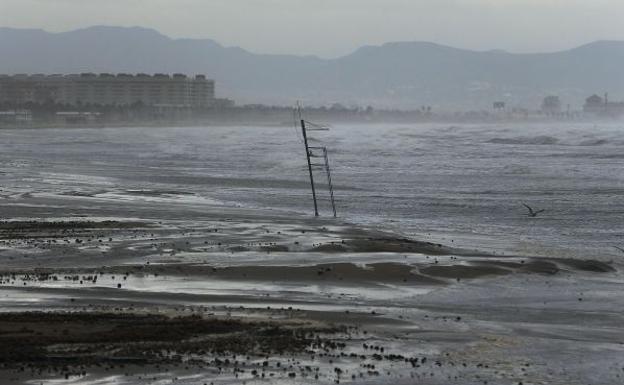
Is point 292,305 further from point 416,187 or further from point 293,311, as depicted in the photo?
point 416,187

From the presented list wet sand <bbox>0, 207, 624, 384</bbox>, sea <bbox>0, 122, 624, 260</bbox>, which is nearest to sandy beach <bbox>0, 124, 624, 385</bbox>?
wet sand <bbox>0, 207, 624, 384</bbox>

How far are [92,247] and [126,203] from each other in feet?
37.3

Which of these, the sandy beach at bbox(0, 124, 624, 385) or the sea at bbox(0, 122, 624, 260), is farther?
the sea at bbox(0, 122, 624, 260)

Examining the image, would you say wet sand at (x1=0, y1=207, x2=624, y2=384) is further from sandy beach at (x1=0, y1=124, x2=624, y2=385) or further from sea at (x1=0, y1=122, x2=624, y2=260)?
sea at (x1=0, y1=122, x2=624, y2=260)

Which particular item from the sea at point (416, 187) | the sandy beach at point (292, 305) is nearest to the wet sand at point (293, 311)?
the sandy beach at point (292, 305)

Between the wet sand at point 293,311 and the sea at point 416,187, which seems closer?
Result: the wet sand at point 293,311

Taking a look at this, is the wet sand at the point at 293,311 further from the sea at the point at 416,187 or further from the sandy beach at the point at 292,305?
the sea at the point at 416,187

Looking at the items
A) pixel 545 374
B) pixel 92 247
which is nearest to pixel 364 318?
pixel 545 374

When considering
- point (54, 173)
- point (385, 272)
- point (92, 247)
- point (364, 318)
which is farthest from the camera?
point (54, 173)

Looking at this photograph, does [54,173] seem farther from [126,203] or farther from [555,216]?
[555,216]

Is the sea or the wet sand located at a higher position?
the wet sand

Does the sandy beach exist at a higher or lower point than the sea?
higher

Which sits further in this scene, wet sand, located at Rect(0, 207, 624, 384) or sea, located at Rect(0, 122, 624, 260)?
sea, located at Rect(0, 122, 624, 260)

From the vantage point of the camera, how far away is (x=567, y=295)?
15.9 m
